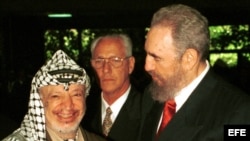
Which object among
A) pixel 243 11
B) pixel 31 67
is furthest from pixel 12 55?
pixel 243 11

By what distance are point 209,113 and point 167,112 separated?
1.00 ft

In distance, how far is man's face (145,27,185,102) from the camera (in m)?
2.85

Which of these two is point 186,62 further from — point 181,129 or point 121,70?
point 121,70

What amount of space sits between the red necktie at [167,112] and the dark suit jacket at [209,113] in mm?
79

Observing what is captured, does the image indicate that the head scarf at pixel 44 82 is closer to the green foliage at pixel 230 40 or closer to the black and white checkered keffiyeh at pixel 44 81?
the black and white checkered keffiyeh at pixel 44 81

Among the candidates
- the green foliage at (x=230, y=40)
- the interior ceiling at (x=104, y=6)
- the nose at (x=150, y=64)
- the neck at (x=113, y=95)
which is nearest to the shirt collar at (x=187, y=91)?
the nose at (x=150, y=64)

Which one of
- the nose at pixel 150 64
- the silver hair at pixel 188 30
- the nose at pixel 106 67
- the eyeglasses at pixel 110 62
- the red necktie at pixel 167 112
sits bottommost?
the red necktie at pixel 167 112

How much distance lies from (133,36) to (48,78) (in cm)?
854

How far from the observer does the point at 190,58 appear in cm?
283

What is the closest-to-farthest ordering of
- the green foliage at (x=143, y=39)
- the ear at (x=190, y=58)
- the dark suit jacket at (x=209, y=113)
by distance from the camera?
the dark suit jacket at (x=209, y=113), the ear at (x=190, y=58), the green foliage at (x=143, y=39)

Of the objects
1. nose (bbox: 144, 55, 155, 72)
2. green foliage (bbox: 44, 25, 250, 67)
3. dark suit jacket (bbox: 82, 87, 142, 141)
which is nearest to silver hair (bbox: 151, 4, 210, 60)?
nose (bbox: 144, 55, 155, 72)

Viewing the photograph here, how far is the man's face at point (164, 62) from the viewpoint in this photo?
9.34 ft

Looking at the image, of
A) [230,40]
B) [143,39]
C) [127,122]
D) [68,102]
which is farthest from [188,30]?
[230,40]

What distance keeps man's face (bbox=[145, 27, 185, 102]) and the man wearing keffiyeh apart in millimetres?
530
